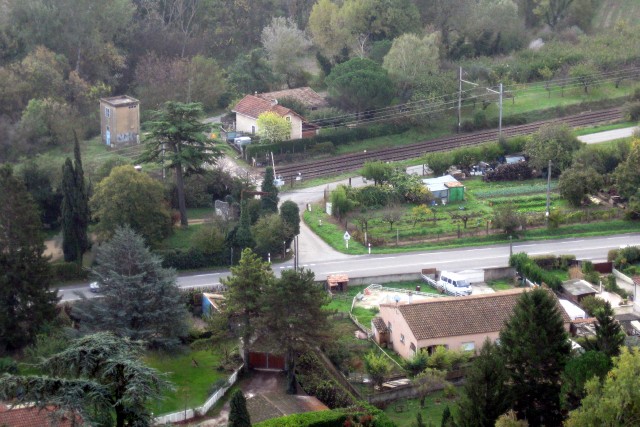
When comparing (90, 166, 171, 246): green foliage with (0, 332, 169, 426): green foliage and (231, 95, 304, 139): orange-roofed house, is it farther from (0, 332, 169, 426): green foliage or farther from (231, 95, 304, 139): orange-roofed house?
(0, 332, 169, 426): green foliage

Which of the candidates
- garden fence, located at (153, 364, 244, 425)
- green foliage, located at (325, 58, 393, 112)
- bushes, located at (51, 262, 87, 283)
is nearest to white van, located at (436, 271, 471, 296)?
garden fence, located at (153, 364, 244, 425)

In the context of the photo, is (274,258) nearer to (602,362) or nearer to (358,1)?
(602,362)

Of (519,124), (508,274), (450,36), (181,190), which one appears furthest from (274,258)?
(450,36)

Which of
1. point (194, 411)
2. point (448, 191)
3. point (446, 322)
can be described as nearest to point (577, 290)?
point (446, 322)

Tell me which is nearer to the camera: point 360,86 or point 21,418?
point 21,418

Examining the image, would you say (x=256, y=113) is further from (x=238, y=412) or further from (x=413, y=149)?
(x=238, y=412)

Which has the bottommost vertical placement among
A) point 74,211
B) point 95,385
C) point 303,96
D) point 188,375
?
point 188,375

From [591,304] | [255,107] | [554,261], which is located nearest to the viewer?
[591,304]
